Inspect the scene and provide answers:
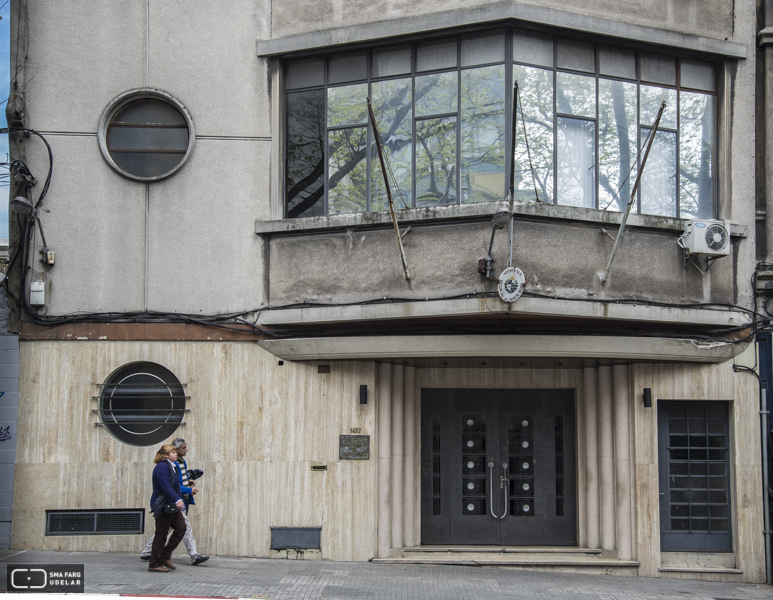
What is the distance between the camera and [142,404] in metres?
10.5

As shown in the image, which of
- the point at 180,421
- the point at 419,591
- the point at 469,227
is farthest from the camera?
the point at 180,421

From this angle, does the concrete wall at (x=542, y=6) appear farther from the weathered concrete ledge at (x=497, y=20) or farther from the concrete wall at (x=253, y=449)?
the concrete wall at (x=253, y=449)

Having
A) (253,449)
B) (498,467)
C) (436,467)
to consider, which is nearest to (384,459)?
(436,467)

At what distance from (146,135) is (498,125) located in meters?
5.10

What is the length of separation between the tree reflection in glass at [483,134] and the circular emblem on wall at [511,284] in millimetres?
1218

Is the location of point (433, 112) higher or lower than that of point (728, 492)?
higher

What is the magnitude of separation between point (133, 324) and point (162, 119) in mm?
3021

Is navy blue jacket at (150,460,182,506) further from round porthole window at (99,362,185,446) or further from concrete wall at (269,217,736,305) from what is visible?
concrete wall at (269,217,736,305)

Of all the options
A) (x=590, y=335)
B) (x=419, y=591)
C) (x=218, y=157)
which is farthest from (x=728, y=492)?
(x=218, y=157)

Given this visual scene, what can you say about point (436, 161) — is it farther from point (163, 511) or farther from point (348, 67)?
point (163, 511)

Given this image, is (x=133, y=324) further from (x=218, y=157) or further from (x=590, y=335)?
(x=590, y=335)

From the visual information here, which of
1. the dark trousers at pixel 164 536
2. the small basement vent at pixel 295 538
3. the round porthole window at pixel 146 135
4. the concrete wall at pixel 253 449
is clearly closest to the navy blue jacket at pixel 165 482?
the dark trousers at pixel 164 536

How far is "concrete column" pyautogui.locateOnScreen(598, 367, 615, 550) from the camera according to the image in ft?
34.9

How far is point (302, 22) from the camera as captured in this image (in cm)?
1059
